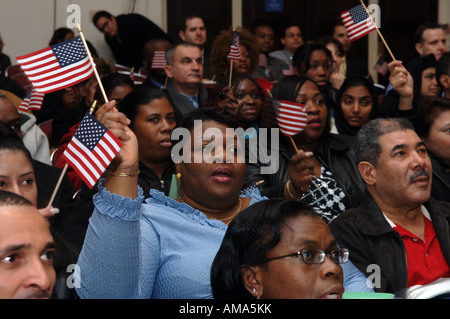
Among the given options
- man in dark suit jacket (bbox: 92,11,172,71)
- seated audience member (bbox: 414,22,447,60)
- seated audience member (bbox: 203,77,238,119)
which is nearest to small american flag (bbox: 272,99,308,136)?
seated audience member (bbox: 203,77,238,119)

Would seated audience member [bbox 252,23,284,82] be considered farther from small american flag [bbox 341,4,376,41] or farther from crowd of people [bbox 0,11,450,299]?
small american flag [bbox 341,4,376,41]

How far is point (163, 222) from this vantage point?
267 cm

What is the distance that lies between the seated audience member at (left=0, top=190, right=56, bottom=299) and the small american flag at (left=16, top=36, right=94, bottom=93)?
98cm

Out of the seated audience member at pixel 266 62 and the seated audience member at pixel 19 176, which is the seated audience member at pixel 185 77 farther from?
the seated audience member at pixel 19 176

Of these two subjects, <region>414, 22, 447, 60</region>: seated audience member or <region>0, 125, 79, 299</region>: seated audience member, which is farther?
<region>414, 22, 447, 60</region>: seated audience member

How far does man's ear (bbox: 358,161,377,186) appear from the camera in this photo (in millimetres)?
3301

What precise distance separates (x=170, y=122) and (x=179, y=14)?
5.13 metres

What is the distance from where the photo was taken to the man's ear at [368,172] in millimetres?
3301

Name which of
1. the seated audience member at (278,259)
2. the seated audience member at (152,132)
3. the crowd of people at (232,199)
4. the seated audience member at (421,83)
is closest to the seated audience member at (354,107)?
the crowd of people at (232,199)

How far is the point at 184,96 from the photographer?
5.38 m

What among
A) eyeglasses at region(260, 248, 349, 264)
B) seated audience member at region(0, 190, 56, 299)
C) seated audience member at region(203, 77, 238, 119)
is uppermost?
seated audience member at region(0, 190, 56, 299)

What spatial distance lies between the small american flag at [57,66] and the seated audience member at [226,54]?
3256 millimetres

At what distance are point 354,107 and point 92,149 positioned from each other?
3.01 metres
